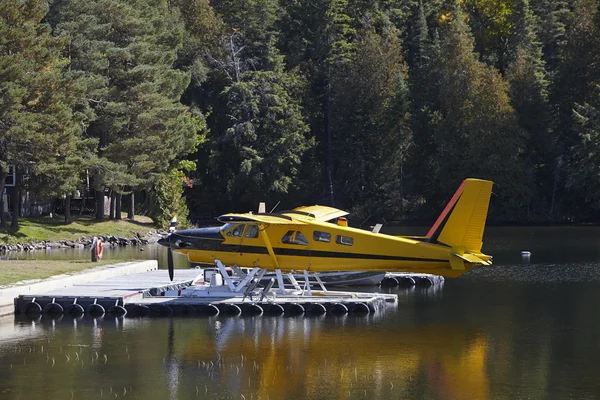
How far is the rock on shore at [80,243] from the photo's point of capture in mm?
57625

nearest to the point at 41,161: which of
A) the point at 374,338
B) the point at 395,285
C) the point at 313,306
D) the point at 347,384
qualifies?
the point at 395,285

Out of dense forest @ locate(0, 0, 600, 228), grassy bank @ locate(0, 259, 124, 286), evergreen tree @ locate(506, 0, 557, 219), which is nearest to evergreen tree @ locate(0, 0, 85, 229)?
grassy bank @ locate(0, 259, 124, 286)

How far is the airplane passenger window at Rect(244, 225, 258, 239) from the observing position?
32094 millimetres

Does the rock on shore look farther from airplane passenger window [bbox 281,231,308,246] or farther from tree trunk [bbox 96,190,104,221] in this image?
airplane passenger window [bbox 281,231,308,246]

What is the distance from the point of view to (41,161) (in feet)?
189

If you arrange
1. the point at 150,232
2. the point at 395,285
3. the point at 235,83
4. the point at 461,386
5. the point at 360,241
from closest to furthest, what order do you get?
the point at 461,386 → the point at 360,241 → the point at 395,285 → the point at 150,232 → the point at 235,83

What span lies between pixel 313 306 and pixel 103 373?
920 centimetres

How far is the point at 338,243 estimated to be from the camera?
103 ft

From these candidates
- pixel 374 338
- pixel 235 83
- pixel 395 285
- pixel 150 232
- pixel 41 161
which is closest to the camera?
pixel 374 338

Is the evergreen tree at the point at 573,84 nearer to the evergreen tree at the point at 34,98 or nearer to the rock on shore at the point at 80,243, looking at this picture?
the rock on shore at the point at 80,243

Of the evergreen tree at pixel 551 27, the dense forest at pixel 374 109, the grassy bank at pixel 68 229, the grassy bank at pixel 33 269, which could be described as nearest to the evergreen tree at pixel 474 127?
the dense forest at pixel 374 109

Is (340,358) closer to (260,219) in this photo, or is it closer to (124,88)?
(260,219)

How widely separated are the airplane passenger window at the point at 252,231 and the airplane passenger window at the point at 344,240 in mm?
2548

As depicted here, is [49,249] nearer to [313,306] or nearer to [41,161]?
[41,161]
